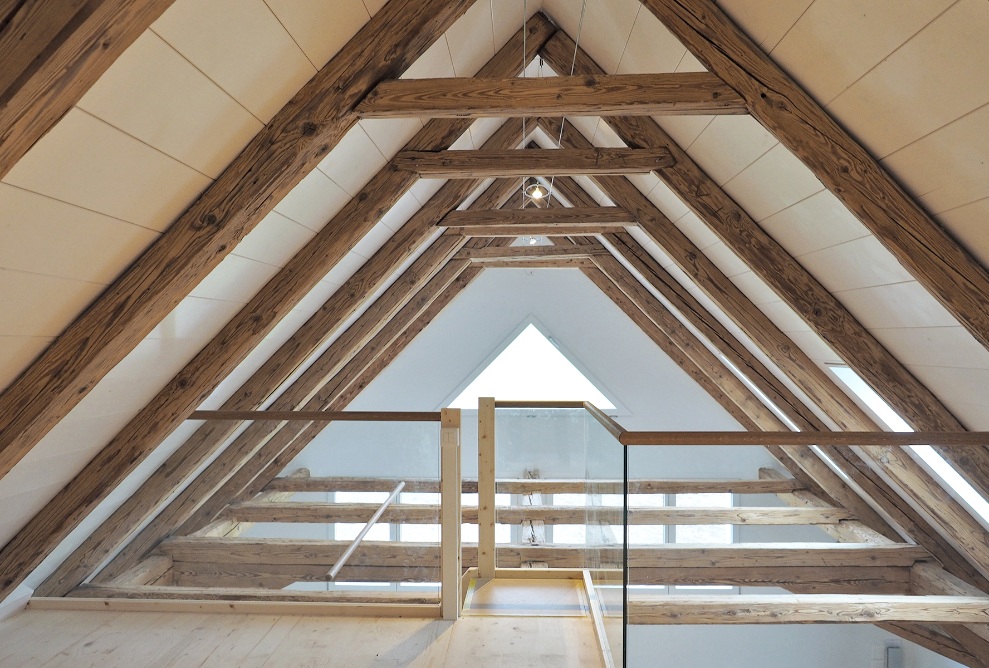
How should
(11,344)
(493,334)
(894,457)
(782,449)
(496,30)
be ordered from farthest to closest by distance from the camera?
(493,334) → (782,449) → (894,457) → (496,30) → (11,344)

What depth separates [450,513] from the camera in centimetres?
270

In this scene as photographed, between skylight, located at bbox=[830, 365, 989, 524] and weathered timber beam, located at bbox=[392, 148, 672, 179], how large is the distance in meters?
1.28

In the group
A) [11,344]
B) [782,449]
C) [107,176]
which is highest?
[107,176]

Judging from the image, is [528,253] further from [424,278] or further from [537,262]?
[424,278]

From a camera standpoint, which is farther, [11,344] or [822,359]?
[822,359]

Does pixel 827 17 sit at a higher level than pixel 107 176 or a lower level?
higher

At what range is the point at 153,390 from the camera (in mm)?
2637

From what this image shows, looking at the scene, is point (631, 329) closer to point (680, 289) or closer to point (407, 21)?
point (680, 289)

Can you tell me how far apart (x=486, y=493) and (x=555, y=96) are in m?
1.72

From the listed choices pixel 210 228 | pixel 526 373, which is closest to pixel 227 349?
pixel 210 228

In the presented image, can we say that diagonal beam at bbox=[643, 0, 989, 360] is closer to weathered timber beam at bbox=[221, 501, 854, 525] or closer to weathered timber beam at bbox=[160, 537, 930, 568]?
weathered timber beam at bbox=[221, 501, 854, 525]

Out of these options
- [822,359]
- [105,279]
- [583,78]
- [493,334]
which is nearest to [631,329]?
[493,334]

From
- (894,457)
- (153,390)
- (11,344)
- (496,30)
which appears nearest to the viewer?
(11,344)

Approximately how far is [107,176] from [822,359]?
2985 millimetres
